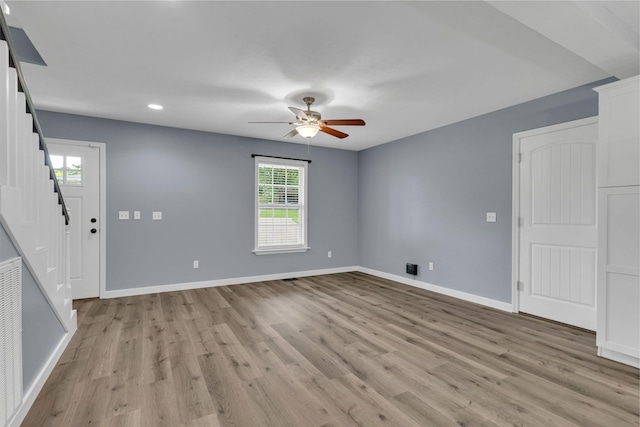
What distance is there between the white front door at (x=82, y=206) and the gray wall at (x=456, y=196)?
432 centimetres

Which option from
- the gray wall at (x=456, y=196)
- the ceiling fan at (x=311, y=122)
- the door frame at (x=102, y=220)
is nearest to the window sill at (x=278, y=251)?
the gray wall at (x=456, y=196)

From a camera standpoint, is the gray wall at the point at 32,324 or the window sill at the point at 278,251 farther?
the window sill at the point at 278,251

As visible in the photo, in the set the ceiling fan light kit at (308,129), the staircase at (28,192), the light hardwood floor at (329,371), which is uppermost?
the ceiling fan light kit at (308,129)

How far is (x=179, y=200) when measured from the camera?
4.56m

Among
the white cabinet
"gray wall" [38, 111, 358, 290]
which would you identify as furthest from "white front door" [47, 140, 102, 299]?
the white cabinet

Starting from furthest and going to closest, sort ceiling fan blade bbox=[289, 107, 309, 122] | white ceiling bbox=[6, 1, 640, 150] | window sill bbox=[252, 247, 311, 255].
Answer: window sill bbox=[252, 247, 311, 255]
ceiling fan blade bbox=[289, 107, 309, 122]
white ceiling bbox=[6, 1, 640, 150]

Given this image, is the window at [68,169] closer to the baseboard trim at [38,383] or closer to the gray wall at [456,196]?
the baseboard trim at [38,383]

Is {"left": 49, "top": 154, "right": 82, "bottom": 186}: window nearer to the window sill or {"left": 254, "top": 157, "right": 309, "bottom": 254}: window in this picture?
{"left": 254, "top": 157, "right": 309, "bottom": 254}: window

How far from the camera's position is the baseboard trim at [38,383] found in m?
1.63

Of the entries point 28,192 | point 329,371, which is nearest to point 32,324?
point 28,192

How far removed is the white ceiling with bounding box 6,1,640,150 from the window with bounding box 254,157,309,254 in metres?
1.59

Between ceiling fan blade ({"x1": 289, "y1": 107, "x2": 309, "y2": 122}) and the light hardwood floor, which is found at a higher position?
ceiling fan blade ({"x1": 289, "y1": 107, "x2": 309, "y2": 122})

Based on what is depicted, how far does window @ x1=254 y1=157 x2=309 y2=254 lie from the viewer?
205 inches

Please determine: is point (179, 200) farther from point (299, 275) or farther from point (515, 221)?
point (515, 221)
